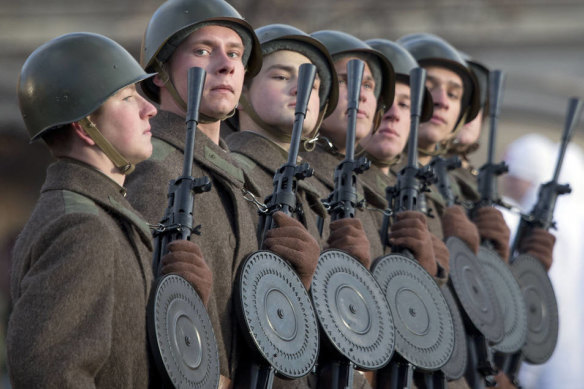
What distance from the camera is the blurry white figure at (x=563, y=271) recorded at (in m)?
12.8

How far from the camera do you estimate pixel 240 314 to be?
696 centimetres

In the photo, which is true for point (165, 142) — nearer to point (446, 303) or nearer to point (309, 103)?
point (309, 103)

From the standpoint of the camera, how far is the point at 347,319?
7.69 metres

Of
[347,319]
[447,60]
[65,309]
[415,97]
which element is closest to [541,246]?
[447,60]

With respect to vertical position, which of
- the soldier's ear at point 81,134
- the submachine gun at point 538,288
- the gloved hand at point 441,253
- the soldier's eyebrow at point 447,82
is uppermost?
the soldier's ear at point 81,134

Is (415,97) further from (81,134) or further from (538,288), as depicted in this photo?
(81,134)

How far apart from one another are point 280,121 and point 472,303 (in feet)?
6.31

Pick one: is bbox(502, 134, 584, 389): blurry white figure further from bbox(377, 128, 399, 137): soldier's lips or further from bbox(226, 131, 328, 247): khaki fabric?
→ bbox(226, 131, 328, 247): khaki fabric

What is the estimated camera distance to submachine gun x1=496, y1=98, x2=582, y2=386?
10.4 metres

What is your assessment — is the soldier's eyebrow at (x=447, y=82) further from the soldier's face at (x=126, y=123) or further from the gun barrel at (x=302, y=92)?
the soldier's face at (x=126, y=123)

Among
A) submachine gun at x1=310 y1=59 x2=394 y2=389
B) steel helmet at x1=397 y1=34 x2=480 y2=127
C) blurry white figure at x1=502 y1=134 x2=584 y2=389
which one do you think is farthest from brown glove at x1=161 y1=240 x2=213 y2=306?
blurry white figure at x1=502 y1=134 x2=584 y2=389

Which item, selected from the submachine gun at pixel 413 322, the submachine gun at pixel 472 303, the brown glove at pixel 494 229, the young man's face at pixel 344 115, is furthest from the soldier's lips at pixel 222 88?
the brown glove at pixel 494 229

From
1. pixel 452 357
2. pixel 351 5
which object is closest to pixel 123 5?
pixel 351 5

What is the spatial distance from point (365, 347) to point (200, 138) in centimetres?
124
